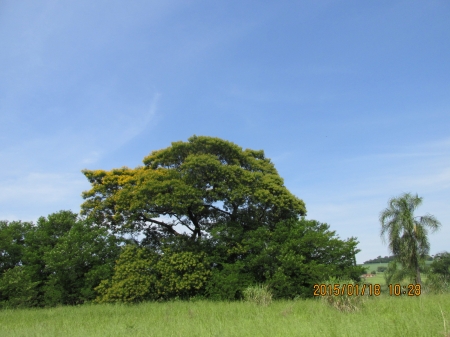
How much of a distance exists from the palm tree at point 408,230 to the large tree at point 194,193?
4006mm

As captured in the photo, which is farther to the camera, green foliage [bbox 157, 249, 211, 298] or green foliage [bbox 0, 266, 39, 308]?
green foliage [bbox 0, 266, 39, 308]

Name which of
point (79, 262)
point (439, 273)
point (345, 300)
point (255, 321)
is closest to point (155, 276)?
point (79, 262)

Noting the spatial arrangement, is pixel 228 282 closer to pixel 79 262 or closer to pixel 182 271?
pixel 182 271

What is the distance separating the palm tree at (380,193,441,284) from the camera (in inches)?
639

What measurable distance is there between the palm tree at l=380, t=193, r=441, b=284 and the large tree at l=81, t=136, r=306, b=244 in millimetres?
4006

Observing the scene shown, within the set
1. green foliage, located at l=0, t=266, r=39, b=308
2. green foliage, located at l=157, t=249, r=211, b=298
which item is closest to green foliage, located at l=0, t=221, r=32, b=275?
green foliage, located at l=0, t=266, r=39, b=308

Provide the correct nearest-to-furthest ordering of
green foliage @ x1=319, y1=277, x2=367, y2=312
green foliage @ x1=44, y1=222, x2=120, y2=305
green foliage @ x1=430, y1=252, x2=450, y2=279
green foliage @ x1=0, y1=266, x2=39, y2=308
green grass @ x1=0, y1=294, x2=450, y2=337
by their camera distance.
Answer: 1. green grass @ x1=0, y1=294, x2=450, y2=337
2. green foliage @ x1=319, y1=277, x2=367, y2=312
3. green foliage @ x1=44, y1=222, x2=120, y2=305
4. green foliage @ x1=0, y1=266, x2=39, y2=308
5. green foliage @ x1=430, y1=252, x2=450, y2=279

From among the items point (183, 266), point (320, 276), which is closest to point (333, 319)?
point (320, 276)

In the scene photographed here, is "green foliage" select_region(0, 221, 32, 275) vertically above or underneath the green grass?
above

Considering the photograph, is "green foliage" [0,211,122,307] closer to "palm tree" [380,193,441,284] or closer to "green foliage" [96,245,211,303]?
"green foliage" [96,245,211,303]

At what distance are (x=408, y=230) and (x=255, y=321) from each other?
10.7 m

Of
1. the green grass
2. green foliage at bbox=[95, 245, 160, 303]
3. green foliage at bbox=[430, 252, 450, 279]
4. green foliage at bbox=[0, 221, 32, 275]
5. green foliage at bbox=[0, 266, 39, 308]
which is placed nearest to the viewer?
the green grass

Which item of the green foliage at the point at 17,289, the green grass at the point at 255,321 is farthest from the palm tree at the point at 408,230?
the green foliage at the point at 17,289

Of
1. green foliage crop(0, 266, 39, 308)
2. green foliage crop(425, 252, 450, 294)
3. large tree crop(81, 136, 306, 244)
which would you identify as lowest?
green foliage crop(0, 266, 39, 308)
